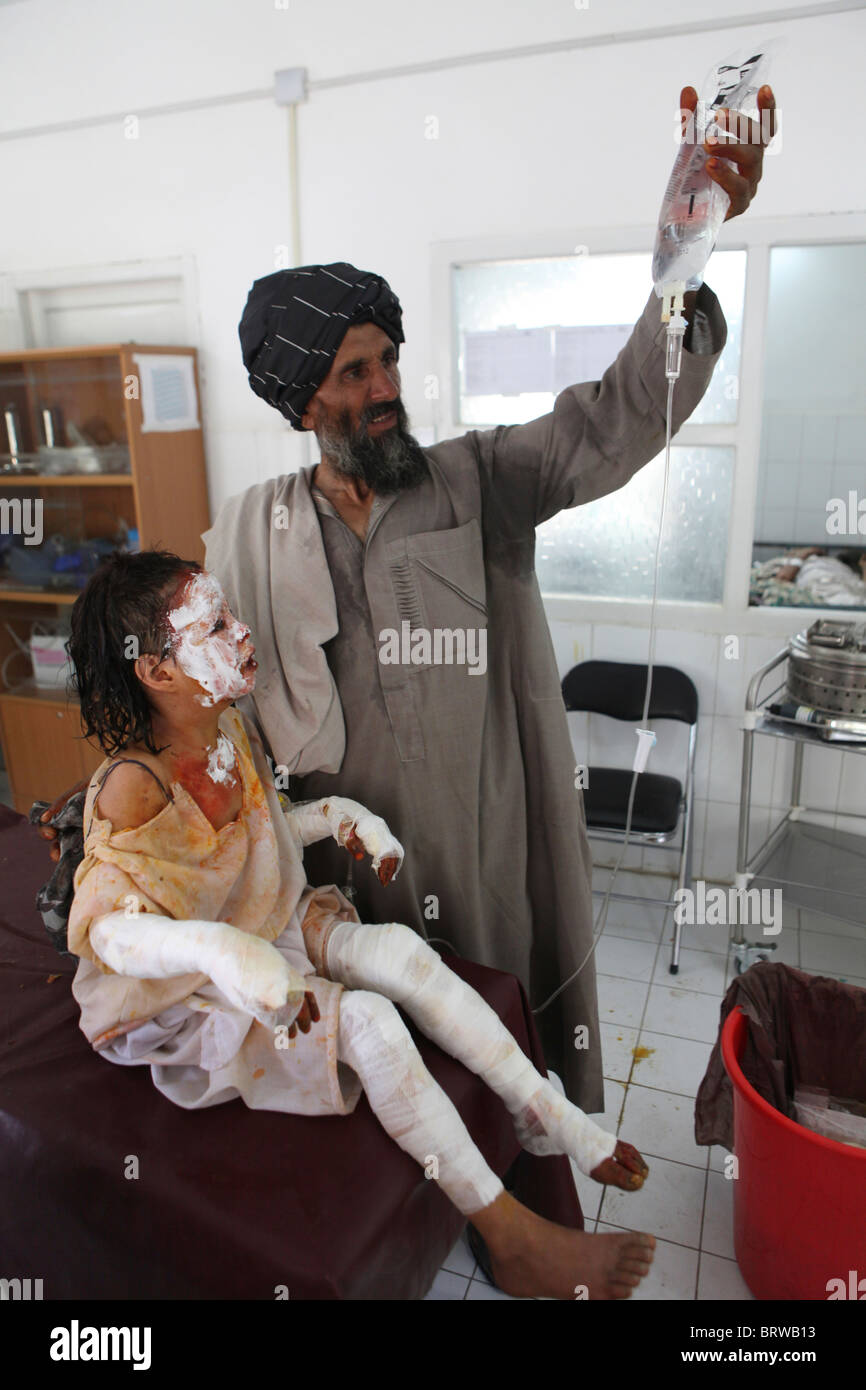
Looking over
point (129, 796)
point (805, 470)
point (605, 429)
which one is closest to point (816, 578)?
point (805, 470)

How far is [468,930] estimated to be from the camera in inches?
68.2

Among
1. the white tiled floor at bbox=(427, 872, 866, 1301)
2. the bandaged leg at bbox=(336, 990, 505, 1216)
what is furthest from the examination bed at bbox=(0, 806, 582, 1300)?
the white tiled floor at bbox=(427, 872, 866, 1301)

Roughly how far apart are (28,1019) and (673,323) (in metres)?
1.54

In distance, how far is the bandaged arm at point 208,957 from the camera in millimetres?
1163

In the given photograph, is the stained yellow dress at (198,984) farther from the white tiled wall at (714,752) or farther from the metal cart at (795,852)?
the white tiled wall at (714,752)

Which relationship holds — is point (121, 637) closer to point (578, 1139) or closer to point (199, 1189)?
point (199, 1189)

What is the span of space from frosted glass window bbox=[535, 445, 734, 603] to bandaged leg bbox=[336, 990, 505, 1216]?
2.06 meters

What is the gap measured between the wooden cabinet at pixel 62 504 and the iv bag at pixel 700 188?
2403 mm

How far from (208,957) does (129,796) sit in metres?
0.32

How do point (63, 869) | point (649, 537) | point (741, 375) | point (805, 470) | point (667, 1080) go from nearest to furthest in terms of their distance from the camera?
point (63, 869)
point (667, 1080)
point (741, 375)
point (649, 537)
point (805, 470)

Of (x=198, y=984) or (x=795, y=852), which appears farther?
(x=795, y=852)

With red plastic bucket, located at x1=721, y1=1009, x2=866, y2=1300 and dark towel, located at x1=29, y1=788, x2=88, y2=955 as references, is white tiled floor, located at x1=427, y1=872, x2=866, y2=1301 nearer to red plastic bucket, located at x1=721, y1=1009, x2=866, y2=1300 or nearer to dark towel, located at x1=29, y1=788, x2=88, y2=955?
red plastic bucket, located at x1=721, y1=1009, x2=866, y2=1300

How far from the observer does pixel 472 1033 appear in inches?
55.1

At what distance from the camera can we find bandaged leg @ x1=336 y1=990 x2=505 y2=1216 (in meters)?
1.26
